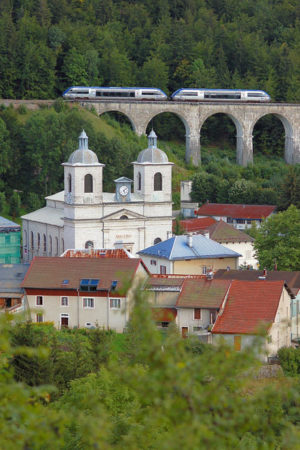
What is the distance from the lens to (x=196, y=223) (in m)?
75.9

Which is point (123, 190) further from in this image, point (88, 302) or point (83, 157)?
point (88, 302)

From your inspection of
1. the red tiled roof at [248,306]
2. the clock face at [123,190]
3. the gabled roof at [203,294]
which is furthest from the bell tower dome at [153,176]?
the red tiled roof at [248,306]

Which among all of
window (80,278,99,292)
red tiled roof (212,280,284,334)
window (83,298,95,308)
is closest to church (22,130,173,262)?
window (80,278,99,292)

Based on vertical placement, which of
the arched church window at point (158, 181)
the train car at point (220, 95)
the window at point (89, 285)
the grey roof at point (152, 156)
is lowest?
the window at point (89, 285)

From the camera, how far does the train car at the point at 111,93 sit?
95.6m

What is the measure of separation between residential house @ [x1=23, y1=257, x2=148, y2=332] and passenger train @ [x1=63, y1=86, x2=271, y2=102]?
4488 cm

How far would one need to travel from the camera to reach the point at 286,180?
3123 inches

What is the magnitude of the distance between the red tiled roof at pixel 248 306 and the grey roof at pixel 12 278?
10257 millimetres

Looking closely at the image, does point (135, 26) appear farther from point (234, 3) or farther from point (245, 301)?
point (245, 301)

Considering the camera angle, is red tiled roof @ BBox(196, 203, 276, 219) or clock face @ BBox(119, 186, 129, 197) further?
red tiled roof @ BBox(196, 203, 276, 219)

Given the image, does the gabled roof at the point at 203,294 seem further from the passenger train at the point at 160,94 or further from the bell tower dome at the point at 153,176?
the passenger train at the point at 160,94

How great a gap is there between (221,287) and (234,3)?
3441 inches

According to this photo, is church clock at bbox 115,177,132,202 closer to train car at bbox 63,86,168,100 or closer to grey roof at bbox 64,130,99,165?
grey roof at bbox 64,130,99,165

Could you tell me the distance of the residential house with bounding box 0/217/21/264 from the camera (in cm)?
6875
